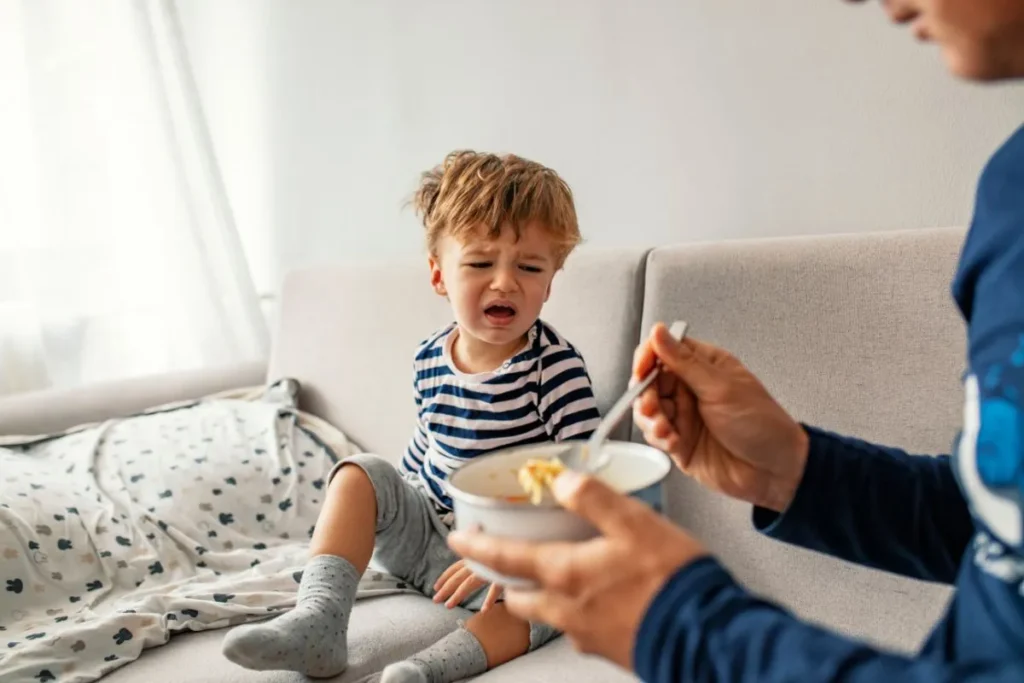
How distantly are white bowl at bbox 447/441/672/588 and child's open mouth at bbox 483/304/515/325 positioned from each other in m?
0.60

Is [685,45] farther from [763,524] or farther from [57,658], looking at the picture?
Answer: [57,658]

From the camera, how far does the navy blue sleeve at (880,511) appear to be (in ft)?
2.45

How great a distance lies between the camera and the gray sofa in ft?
3.61

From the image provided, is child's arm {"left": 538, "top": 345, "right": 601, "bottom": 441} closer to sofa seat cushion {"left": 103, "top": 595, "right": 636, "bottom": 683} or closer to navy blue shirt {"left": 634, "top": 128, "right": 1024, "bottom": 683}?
sofa seat cushion {"left": 103, "top": 595, "right": 636, "bottom": 683}

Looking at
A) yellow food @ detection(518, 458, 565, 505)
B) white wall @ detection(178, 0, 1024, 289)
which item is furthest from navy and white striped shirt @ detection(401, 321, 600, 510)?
yellow food @ detection(518, 458, 565, 505)

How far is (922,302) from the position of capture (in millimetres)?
1105

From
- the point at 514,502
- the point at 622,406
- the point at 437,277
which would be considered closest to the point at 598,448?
the point at 622,406

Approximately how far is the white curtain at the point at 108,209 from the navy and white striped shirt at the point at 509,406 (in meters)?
1.12

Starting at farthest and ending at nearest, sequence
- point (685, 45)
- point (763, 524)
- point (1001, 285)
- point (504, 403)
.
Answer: point (685, 45), point (504, 403), point (763, 524), point (1001, 285)

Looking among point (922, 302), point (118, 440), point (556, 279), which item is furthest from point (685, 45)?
point (118, 440)

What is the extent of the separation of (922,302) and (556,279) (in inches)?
24.3

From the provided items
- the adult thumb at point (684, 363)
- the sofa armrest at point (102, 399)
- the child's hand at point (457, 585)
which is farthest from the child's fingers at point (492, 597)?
the sofa armrest at point (102, 399)

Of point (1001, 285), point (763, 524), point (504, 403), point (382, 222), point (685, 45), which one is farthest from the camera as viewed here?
point (382, 222)

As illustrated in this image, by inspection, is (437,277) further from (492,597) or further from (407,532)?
(492,597)
